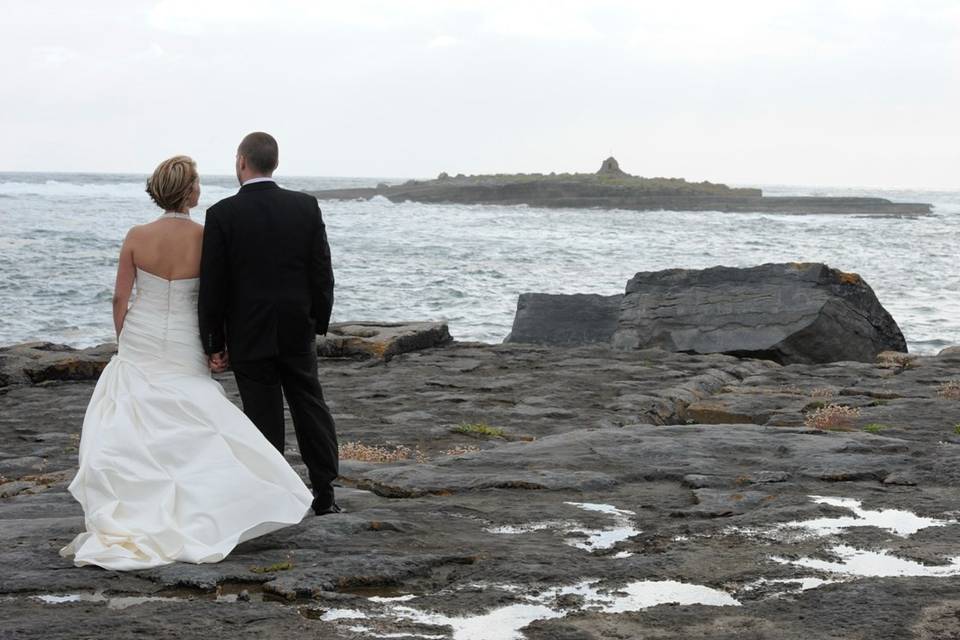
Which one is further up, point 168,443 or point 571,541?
point 168,443

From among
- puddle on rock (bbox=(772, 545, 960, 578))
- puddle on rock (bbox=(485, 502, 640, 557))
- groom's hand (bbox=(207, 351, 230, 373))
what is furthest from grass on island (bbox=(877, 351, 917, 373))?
groom's hand (bbox=(207, 351, 230, 373))

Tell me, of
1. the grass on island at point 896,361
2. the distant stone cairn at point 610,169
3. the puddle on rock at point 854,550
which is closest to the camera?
the puddle on rock at point 854,550

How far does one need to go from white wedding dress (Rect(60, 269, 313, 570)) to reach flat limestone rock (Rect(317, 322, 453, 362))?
858 cm

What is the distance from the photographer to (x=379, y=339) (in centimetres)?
1485

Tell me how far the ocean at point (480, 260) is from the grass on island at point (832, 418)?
10008mm

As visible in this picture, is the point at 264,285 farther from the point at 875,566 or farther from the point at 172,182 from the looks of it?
the point at 875,566

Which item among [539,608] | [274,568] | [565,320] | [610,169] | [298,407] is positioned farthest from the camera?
[610,169]

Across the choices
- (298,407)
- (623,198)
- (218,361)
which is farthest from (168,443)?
(623,198)

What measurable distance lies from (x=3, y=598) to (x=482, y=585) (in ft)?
6.53

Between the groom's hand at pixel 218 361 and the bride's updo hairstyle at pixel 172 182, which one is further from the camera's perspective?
the groom's hand at pixel 218 361

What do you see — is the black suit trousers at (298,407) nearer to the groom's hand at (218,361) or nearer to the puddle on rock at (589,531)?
the groom's hand at (218,361)

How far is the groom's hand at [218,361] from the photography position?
5996 mm

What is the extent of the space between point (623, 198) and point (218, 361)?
9509 centimetres

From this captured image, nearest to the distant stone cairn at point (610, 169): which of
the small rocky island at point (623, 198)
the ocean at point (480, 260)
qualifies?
Answer: the small rocky island at point (623, 198)
